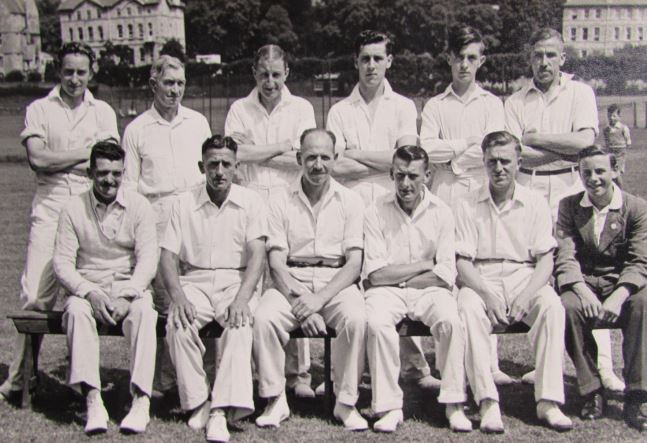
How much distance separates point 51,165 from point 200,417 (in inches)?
84.2

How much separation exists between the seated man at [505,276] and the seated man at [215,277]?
Answer: 1477mm

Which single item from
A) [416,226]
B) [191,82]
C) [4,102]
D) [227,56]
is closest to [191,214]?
[416,226]

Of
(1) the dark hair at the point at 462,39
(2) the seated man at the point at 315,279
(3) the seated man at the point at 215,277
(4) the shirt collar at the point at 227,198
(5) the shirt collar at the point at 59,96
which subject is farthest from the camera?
(1) the dark hair at the point at 462,39

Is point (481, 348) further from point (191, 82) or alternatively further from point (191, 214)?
point (191, 82)

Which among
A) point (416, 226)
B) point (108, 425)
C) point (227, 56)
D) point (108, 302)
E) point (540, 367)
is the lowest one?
point (108, 425)

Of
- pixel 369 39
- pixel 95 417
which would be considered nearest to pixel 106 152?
pixel 95 417

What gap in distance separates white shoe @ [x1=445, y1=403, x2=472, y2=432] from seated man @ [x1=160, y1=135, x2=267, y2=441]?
1304mm

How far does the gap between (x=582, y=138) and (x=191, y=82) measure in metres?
34.4

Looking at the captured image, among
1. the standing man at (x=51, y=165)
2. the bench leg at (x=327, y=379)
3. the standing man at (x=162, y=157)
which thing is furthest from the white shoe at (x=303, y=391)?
the standing man at (x=51, y=165)

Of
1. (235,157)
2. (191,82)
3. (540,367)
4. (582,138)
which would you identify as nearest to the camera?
(540,367)

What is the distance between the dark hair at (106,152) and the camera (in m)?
5.19

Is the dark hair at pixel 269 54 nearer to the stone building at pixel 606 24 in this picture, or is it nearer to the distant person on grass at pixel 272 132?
the distant person on grass at pixel 272 132

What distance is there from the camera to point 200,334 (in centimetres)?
519

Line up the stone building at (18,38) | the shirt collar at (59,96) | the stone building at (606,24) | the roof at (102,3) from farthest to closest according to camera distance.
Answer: the roof at (102,3) → the stone building at (18,38) → the stone building at (606,24) → the shirt collar at (59,96)
